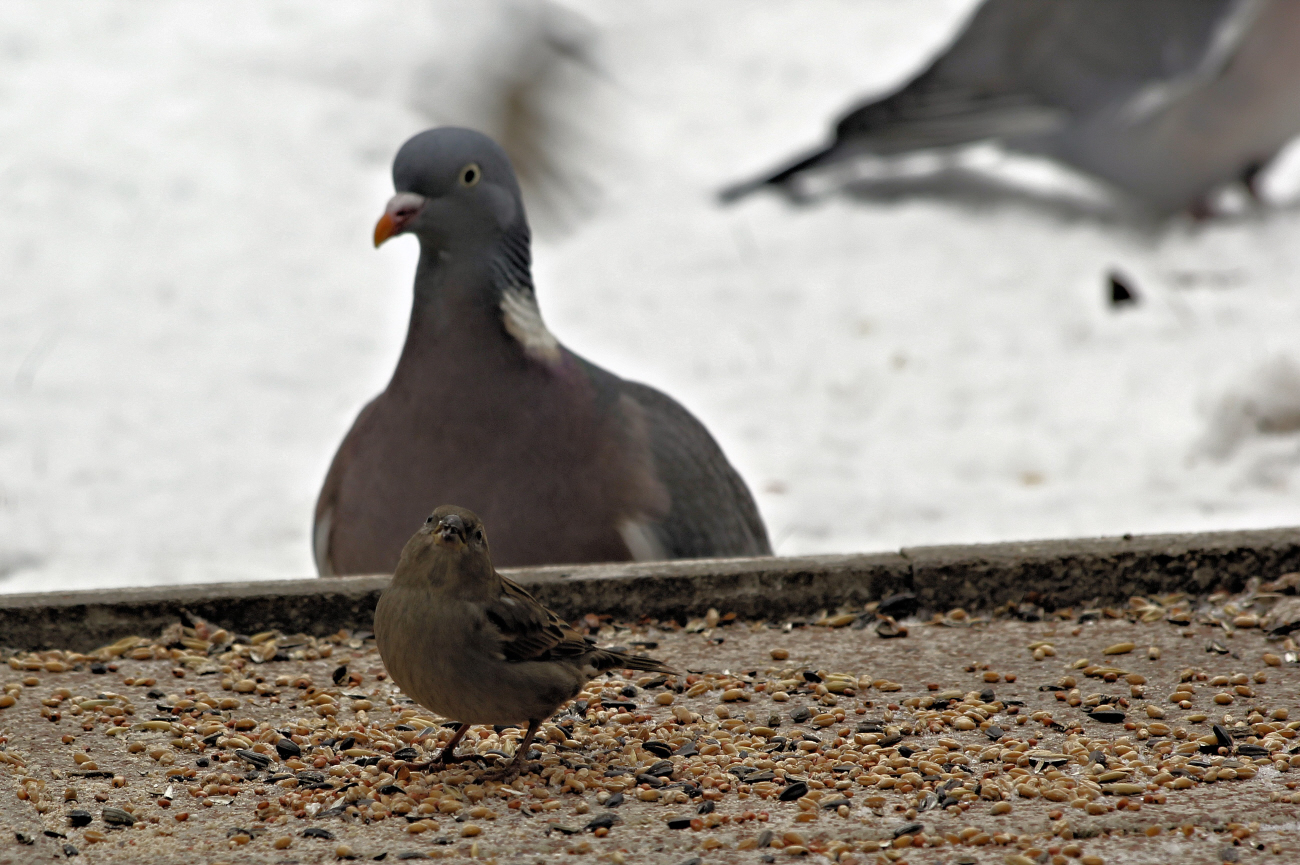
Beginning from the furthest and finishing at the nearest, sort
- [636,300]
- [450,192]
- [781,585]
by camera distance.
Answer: [636,300] < [450,192] < [781,585]

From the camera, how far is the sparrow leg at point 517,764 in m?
2.21

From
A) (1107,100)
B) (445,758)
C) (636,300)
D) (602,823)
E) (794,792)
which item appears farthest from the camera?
(1107,100)

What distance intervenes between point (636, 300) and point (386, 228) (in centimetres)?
431

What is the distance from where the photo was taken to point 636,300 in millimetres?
7383

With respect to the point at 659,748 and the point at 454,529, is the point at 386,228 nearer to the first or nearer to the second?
the point at 454,529

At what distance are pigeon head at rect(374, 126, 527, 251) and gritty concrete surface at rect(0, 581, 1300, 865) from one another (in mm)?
845

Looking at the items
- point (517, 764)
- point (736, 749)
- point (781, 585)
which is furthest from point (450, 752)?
point (781, 585)

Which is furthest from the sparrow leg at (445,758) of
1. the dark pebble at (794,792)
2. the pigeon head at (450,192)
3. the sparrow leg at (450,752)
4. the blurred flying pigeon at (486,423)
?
the pigeon head at (450,192)

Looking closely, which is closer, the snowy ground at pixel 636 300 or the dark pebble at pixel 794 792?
the dark pebble at pixel 794 792

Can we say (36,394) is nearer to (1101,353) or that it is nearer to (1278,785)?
(1101,353)

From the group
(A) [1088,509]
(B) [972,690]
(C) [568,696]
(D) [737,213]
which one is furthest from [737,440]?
(C) [568,696]

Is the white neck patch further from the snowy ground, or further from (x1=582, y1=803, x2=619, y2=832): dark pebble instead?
the snowy ground

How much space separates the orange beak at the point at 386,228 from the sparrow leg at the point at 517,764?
1.19 metres

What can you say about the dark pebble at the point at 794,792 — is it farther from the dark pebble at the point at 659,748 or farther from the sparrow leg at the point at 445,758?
the sparrow leg at the point at 445,758
